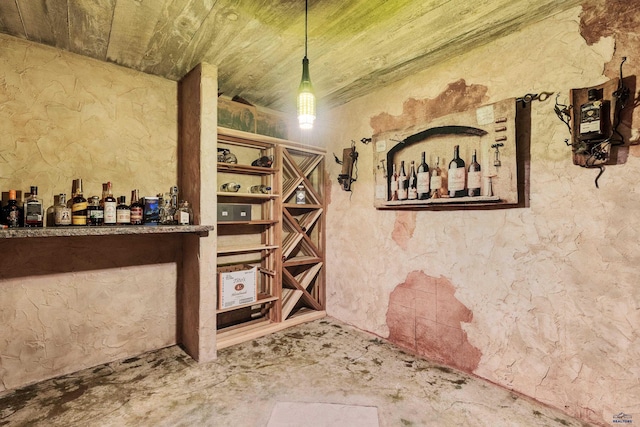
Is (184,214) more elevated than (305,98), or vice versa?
(305,98)

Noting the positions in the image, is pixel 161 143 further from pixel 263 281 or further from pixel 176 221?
pixel 263 281

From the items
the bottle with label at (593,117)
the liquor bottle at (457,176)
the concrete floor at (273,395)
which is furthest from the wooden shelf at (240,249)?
the bottle with label at (593,117)

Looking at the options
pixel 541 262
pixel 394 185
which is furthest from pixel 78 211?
pixel 541 262

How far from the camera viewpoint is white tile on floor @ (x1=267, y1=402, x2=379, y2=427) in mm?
1658

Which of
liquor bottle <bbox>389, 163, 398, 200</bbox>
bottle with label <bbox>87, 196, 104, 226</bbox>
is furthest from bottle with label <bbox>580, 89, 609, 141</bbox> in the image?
bottle with label <bbox>87, 196, 104, 226</bbox>

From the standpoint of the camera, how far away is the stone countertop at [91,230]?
1565 mm

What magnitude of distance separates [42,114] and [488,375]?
363cm

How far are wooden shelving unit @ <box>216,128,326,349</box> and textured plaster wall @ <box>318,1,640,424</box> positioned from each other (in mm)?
1003

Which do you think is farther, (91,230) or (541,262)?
(541,262)

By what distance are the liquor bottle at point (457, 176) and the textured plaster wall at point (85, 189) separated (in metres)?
2.31

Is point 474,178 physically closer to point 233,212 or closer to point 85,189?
point 233,212

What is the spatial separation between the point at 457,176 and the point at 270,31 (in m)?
1.64

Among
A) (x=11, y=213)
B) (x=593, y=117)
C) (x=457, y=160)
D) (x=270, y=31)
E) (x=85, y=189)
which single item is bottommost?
(x=11, y=213)

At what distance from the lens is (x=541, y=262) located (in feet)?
6.12
